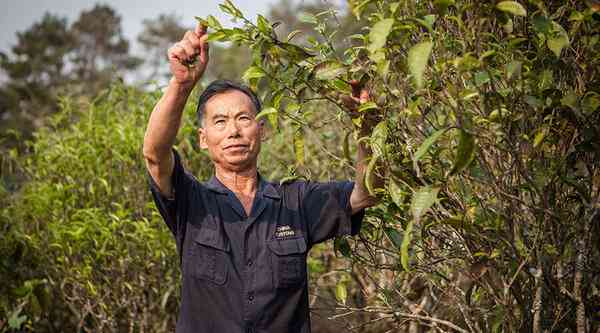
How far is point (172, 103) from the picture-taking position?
2.15 metres

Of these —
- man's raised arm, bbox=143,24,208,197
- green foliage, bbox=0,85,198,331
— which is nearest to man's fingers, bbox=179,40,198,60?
man's raised arm, bbox=143,24,208,197

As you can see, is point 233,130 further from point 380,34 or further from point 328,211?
point 380,34

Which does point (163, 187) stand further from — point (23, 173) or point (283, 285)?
point (23, 173)

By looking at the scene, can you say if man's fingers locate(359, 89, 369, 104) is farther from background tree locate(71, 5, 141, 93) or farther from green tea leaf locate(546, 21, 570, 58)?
background tree locate(71, 5, 141, 93)

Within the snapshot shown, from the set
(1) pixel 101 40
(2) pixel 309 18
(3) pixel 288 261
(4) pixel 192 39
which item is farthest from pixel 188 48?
(1) pixel 101 40

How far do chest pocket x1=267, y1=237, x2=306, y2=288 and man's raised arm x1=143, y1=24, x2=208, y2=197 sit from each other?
0.46m

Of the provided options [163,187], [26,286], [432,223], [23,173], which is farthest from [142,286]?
[432,223]

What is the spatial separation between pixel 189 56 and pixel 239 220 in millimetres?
772

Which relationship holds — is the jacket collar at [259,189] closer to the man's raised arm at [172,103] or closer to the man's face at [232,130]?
the man's face at [232,130]

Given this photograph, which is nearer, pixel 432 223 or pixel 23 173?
pixel 432 223

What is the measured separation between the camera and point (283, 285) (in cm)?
243

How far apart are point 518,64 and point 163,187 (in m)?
1.36

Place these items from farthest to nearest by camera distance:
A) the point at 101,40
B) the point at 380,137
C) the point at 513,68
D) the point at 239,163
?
the point at 101,40
the point at 239,163
the point at 380,137
the point at 513,68

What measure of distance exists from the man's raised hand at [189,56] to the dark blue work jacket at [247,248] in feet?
1.48
